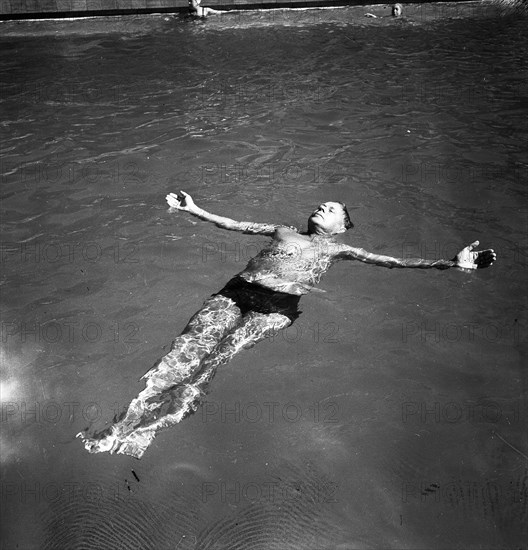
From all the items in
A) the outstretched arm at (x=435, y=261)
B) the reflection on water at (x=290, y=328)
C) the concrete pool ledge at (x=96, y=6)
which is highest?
the concrete pool ledge at (x=96, y=6)

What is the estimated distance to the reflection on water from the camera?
15.0ft

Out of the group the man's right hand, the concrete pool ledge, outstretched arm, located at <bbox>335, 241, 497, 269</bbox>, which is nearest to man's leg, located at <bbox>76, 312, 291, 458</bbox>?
outstretched arm, located at <bbox>335, 241, 497, 269</bbox>

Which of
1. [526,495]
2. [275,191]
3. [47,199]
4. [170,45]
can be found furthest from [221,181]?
[170,45]

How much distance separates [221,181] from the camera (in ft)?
29.4

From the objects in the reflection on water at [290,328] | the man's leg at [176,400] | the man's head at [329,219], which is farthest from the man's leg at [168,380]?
the man's head at [329,219]

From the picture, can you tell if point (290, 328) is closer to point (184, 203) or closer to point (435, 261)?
point (435, 261)

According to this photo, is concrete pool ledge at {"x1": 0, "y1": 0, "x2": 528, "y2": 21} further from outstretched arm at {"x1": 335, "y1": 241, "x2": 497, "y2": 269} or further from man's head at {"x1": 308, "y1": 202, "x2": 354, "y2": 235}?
outstretched arm at {"x1": 335, "y1": 241, "x2": 497, "y2": 269}

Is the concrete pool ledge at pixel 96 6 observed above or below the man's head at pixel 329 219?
above

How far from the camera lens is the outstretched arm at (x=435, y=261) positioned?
18.2ft

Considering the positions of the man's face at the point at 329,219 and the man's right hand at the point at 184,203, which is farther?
the man's right hand at the point at 184,203

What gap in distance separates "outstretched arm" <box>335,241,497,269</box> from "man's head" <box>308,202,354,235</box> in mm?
213

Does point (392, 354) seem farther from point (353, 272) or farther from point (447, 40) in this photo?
point (447, 40)

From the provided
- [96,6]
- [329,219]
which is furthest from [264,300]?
[96,6]

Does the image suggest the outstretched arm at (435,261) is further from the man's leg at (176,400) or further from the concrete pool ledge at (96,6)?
the concrete pool ledge at (96,6)
